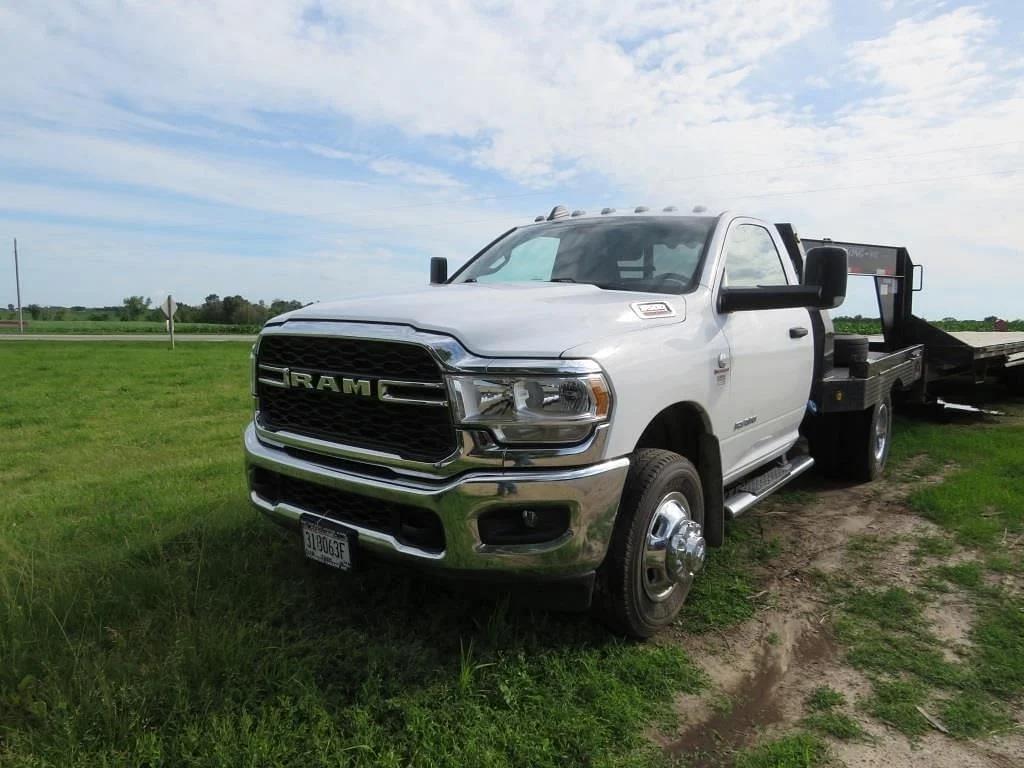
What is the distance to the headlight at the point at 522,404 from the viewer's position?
2.54 meters

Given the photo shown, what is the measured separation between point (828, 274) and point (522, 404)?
1.86 meters

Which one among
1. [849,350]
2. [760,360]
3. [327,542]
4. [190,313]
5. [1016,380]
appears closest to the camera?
[327,542]

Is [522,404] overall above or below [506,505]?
above

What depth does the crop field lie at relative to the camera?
96.8 inches

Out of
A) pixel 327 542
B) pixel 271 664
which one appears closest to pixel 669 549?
pixel 327 542

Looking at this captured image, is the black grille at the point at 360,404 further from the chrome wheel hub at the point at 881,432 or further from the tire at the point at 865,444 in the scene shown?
the chrome wheel hub at the point at 881,432

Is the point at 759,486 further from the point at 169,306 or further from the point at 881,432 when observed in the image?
the point at 169,306

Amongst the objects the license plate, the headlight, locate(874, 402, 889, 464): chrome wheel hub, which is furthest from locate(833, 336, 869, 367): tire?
the license plate

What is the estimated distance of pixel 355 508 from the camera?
2.96 meters

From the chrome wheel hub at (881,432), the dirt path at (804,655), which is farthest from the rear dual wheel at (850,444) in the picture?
the dirt path at (804,655)

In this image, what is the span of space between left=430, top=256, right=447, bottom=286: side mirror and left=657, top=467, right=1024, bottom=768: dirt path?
2.68 m

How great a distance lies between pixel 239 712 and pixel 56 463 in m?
5.15

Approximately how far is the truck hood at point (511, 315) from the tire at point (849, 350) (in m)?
2.60

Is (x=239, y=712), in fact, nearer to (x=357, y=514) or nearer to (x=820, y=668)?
(x=357, y=514)
